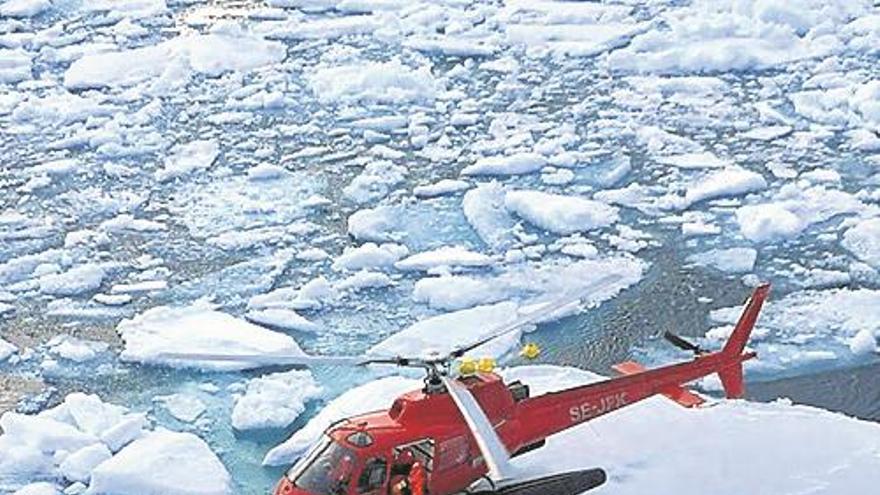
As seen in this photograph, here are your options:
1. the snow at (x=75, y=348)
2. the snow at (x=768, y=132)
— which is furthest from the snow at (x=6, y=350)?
the snow at (x=768, y=132)

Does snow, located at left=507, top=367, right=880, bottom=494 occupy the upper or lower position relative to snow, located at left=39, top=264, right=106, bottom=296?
upper

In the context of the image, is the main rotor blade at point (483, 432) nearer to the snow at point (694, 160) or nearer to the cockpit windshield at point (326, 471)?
the cockpit windshield at point (326, 471)

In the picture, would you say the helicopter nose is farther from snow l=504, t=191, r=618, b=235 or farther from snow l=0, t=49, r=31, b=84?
snow l=0, t=49, r=31, b=84

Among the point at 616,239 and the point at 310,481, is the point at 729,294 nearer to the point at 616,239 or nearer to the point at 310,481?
the point at 616,239

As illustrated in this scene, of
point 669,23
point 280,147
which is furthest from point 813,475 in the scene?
point 669,23

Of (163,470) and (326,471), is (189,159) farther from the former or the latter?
(326,471)

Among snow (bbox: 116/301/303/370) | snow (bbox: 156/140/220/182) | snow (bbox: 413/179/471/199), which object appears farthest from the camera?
snow (bbox: 156/140/220/182)

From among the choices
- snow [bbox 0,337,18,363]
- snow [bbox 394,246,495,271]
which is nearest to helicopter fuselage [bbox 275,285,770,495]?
snow [bbox 394,246,495,271]
